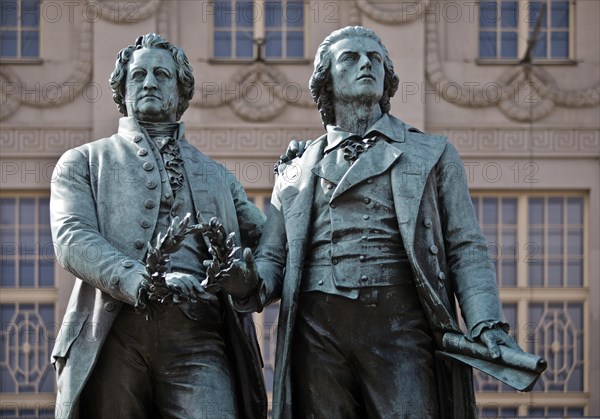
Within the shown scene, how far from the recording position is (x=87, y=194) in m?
15.9

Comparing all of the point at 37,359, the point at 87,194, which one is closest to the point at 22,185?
the point at 37,359

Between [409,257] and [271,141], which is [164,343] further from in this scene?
[271,141]

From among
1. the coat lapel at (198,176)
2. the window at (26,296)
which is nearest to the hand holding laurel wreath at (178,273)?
the coat lapel at (198,176)

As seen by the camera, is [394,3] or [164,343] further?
[394,3]

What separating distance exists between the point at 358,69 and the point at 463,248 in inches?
46.6

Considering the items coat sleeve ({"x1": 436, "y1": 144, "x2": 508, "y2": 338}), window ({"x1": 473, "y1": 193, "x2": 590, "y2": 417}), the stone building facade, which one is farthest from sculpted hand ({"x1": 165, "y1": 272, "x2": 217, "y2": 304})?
window ({"x1": 473, "y1": 193, "x2": 590, "y2": 417})

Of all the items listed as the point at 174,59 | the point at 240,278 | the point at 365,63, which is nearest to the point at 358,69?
the point at 365,63

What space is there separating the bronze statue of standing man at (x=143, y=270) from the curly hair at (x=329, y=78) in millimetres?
705

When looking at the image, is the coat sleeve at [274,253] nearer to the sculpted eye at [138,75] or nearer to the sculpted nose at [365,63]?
the sculpted nose at [365,63]

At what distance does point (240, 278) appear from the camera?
1518cm

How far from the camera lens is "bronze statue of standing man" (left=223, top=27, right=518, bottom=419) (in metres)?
15.5

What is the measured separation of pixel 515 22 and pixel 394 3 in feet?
5.59

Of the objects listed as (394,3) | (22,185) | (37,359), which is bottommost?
(37,359)

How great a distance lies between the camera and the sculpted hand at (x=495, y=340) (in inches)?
597
